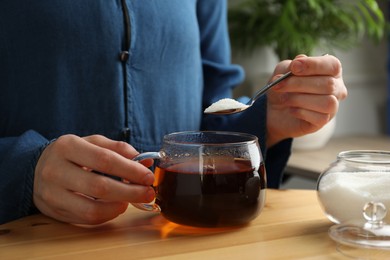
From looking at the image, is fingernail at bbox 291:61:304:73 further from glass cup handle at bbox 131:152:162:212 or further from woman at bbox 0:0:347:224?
glass cup handle at bbox 131:152:162:212

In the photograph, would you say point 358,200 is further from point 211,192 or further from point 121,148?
point 121,148

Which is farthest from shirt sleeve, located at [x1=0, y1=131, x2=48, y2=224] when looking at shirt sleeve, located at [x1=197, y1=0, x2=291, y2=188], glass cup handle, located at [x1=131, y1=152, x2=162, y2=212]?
shirt sleeve, located at [x1=197, y1=0, x2=291, y2=188]

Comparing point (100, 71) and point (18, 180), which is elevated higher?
point (100, 71)

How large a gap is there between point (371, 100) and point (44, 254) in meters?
1.98

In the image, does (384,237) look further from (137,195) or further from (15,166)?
(15,166)

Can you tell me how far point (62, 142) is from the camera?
0.66 metres

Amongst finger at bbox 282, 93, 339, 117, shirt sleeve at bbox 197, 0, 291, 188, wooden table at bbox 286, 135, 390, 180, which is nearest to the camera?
finger at bbox 282, 93, 339, 117

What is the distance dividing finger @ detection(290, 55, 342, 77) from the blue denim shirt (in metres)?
0.17

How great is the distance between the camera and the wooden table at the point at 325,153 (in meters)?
1.56

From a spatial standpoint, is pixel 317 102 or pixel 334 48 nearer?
pixel 317 102

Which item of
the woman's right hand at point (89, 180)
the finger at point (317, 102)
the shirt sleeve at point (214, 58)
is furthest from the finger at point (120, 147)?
the shirt sleeve at point (214, 58)

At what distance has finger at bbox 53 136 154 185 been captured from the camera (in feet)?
2.08

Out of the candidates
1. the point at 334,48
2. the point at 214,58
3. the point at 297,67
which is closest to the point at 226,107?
the point at 297,67

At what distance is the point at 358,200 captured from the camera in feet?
2.00
